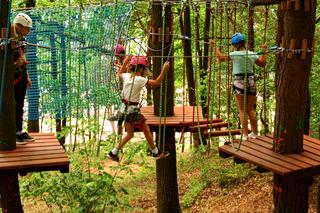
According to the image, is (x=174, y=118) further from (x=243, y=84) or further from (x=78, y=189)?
(x=78, y=189)

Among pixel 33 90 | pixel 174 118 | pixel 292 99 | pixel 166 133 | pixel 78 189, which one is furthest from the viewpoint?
pixel 33 90

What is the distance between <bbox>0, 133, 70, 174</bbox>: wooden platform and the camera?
10.5ft

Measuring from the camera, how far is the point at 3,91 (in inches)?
136

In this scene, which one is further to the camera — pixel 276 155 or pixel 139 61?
pixel 139 61

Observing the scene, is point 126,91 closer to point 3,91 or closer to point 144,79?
point 144,79

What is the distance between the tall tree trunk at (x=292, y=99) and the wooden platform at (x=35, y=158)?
174 centimetres

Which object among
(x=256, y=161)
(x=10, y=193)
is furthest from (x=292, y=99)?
(x=10, y=193)

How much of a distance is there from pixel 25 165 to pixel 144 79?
135cm

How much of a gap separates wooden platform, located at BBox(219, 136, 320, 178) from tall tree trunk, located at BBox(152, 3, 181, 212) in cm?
136

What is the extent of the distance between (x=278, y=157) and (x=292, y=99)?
0.49 meters

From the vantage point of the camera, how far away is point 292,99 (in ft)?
11.8

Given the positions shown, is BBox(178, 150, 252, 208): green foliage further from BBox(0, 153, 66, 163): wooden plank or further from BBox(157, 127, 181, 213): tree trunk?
BBox(0, 153, 66, 163): wooden plank

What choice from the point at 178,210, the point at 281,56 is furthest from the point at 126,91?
the point at 178,210

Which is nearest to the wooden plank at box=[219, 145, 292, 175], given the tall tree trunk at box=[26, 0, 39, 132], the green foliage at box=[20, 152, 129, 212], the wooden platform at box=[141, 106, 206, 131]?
the wooden platform at box=[141, 106, 206, 131]
